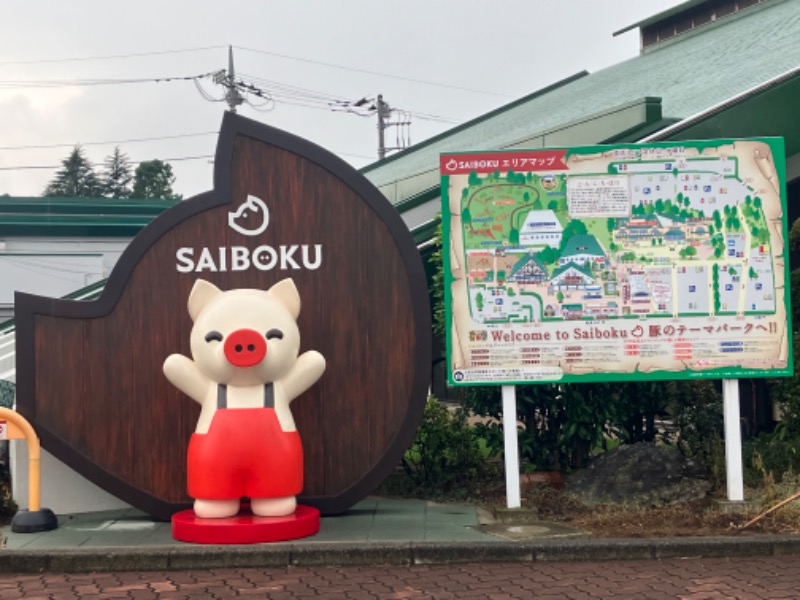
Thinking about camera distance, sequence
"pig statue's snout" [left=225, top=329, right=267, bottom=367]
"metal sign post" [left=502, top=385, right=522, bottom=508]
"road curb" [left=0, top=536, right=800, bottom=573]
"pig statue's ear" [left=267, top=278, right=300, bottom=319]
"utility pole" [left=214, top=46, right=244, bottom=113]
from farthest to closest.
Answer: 1. "utility pole" [left=214, top=46, right=244, bottom=113]
2. "metal sign post" [left=502, top=385, right=522, bottom=508]
3. "pig statue's ear" [left=267, top=278, right=300, bottom=319]
4. "pig statue's snout" [left=225, top=329, right=267, bottom=367]
5. "road curb" [left=0, top=536, right=800, bottom=573]

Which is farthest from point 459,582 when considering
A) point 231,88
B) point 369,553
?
point 231,88

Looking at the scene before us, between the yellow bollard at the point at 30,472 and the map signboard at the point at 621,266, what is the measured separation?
349 centimetres

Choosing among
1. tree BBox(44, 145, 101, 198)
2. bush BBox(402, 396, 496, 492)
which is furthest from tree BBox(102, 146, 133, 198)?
bush BBox(402, 396, 496, 492)

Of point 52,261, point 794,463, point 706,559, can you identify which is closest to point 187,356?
point 706,559

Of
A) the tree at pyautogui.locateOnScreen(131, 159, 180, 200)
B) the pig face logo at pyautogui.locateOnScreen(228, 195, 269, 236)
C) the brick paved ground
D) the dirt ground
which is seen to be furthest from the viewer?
the tree at pyautogui.locateOnScreen(131, 159, 180, 200)

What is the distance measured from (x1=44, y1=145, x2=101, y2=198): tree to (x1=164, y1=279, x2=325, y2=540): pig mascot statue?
58918 mm

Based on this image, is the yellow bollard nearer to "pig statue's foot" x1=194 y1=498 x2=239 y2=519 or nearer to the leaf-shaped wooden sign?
the leaf-shaped wooden sign

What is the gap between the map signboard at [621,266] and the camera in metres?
8.45

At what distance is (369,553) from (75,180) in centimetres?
6080

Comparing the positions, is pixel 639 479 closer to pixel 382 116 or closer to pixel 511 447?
pixel 511 447

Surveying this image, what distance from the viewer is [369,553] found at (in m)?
7.39

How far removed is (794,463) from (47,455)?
22.5 feet

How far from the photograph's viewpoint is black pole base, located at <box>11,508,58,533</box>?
8.19 m

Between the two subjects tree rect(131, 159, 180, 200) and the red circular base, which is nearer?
the red circular base
